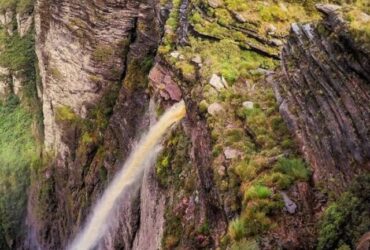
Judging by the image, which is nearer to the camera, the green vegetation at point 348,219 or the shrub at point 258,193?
the green vegetation at point 348,219

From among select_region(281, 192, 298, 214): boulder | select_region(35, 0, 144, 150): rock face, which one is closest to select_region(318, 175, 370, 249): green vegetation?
select_region(281, 192, 298, 214): boulder

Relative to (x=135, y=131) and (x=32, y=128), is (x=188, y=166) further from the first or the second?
(x=32, y=128)

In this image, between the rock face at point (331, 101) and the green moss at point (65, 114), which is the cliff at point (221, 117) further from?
the green moss at point (65, 114)

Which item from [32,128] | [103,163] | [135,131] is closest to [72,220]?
[103,163]

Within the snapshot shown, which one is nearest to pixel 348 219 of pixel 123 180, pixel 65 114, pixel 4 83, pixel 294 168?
pixel 294 168

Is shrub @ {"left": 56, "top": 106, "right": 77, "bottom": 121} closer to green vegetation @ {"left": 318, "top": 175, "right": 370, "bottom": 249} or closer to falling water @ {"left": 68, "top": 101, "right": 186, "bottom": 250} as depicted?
falling water @ {"left": 68, "top": 101, "right": 186, "bottom": 250}

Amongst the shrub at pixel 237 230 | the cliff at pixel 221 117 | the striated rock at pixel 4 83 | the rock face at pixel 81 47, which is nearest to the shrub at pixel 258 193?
the cliff at pixel 221 117
